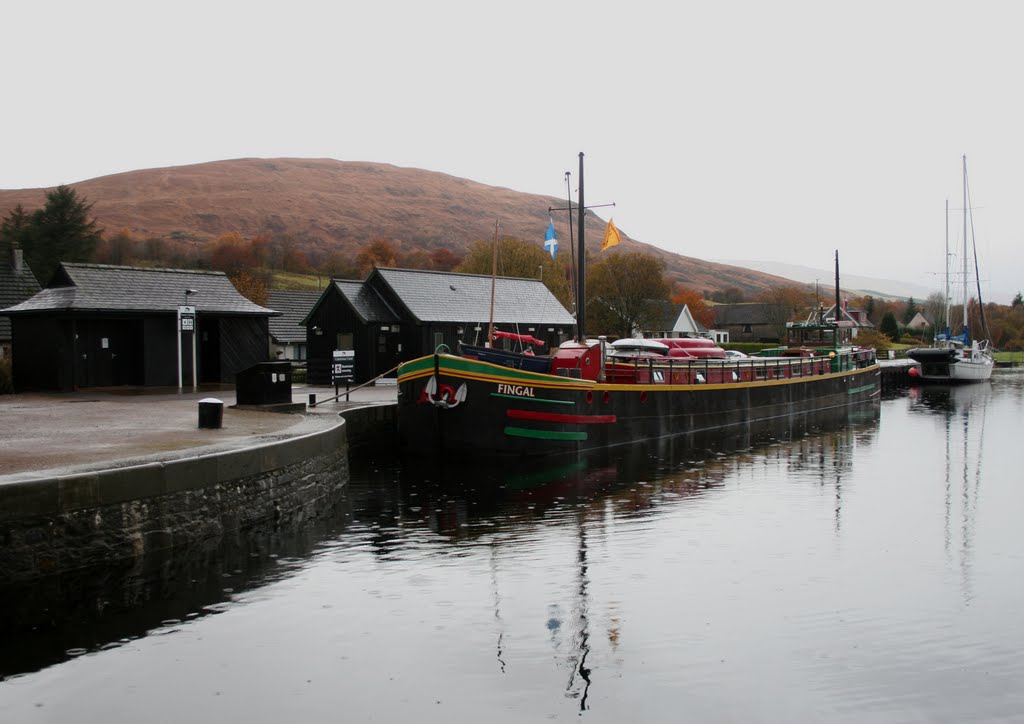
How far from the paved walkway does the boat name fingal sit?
4236mm

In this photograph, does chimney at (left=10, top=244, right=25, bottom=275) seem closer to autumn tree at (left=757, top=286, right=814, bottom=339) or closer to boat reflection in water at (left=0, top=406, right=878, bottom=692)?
boat reflection in water at (left=0, top=406, right=878, bottom=692)

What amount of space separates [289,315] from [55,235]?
21175mm

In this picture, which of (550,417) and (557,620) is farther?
(550,417)

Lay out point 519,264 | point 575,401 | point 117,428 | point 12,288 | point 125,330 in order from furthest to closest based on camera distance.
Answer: point 519,264, point 12,288, point 125,330, point 575,401, point 117,428

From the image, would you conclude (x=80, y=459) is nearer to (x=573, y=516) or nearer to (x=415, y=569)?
(x=415, y=569)

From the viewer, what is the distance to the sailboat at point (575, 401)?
22.0 m

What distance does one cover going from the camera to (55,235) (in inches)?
2488

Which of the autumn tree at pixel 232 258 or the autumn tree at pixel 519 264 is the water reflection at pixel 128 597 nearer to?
the autumn tree at pixel 519 264

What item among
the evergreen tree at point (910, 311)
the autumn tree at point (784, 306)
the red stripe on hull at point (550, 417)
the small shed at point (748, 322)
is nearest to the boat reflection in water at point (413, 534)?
the red stripe on hull at point (550, 417)

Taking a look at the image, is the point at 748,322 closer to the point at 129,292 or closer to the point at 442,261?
the point at 442,261

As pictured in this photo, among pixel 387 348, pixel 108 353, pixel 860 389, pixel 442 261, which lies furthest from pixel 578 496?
pixel 442 261

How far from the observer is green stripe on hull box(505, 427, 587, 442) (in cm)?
2205

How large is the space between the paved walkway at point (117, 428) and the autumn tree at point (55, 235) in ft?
136

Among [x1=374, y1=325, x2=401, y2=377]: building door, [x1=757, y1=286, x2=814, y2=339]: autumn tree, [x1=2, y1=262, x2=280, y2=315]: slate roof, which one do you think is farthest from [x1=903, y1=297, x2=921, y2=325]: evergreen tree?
[x1=2, y1=262, x2=280, y2=315]: slate roof
